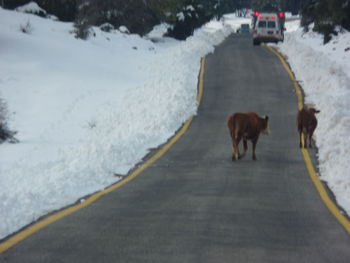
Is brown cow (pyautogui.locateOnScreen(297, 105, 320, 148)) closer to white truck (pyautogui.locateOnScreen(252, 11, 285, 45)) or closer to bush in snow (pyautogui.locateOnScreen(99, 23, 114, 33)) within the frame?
bush in snow (pyautogui.locateOnScreen(99, 23, 114, 33))

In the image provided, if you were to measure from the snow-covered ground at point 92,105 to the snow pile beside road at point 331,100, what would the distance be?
0.05 meters

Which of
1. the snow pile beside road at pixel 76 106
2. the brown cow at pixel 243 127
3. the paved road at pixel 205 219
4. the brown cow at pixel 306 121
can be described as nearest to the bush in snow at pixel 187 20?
the snow pile beside road at pixel 76 106

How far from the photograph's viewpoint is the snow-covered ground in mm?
11805

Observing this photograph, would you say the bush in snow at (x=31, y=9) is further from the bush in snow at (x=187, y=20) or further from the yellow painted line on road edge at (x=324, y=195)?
the yellow painted line on road edge at (x=324, y=195)

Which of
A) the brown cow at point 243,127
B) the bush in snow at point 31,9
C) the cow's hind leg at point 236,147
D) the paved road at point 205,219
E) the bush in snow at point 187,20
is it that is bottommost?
the paved road at point 205,219

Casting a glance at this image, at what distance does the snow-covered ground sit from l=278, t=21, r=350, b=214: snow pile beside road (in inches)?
1.8

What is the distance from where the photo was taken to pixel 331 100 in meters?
21.9

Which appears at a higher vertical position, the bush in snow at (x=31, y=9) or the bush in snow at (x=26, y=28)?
the bush in snow at (x=31, y=9)

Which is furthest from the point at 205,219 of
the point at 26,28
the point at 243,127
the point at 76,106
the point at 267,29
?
the point at 267,29

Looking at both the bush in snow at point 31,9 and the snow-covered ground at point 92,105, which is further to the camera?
the bush in snow at point 31,9

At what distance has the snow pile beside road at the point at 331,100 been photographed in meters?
12.7

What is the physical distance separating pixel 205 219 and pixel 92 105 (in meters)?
18.1

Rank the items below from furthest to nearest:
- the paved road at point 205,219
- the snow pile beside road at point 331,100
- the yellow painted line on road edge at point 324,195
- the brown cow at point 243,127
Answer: the brown cow at point 243,127 → the snow pile beside road at point 331,100 → the yellow painted line on road edge at point 324,195 → the paved road at point 205,219

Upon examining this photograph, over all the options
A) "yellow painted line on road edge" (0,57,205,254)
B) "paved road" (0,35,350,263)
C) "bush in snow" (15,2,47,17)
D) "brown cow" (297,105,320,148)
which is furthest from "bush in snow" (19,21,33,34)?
"brown cow" (297,105,320,148)
